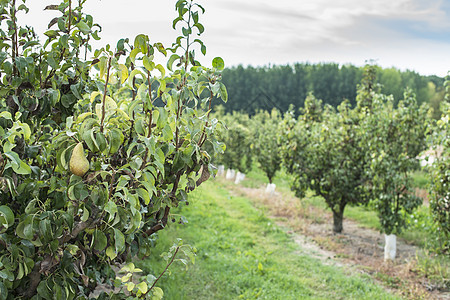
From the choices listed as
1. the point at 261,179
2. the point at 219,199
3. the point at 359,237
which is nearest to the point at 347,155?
the point at 359,237

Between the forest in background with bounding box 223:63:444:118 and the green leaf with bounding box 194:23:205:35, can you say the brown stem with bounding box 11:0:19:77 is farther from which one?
the forest in background with bounding box 223:63:444:118

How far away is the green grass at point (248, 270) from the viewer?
5621 mm

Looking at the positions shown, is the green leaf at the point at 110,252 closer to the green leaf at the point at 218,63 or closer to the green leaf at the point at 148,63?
the green leaf at the point at 148,63

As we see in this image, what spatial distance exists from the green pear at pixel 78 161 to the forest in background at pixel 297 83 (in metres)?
55.7

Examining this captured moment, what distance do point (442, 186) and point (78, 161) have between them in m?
6.20

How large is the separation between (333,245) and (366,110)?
3.60 meters

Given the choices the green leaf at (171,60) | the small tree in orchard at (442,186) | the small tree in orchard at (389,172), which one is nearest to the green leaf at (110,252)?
the green leaf at (171,60)

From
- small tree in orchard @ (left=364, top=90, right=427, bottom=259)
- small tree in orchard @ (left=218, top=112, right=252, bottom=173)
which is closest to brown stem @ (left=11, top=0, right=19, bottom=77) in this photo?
small tree in orchard @ (left=364, top=90, right=427, bottom=259)

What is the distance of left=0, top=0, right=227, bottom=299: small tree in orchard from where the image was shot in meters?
1.44

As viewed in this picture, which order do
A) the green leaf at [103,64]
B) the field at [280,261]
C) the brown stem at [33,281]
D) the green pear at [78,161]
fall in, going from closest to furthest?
1. the green pear at [78,161]
2. the green leaf at [103,64]
3. the brown stem at [33,281]
4. the field at [280,261]

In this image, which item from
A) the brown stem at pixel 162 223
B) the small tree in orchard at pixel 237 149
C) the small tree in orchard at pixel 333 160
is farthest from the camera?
the small tree in orchard at pixel 237 149

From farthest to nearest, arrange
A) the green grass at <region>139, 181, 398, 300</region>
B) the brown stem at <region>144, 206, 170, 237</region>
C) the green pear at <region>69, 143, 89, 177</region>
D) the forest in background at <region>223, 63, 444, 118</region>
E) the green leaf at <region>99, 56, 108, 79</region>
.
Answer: the forest in background at <region>223, 63, 444, 118</region>
the green grass at <region>139, 181, 398, 300</region>
the brown stem at <region>144, 206, 170, 237</region>
the green leaf at <region>99, 56, 108, 79</region>
the green pear at <region>69, 143, 89, 177</region>

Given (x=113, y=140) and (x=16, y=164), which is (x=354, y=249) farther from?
(x=16, y=164)

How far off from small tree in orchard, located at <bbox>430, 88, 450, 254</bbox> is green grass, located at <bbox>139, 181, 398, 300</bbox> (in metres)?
1.38
